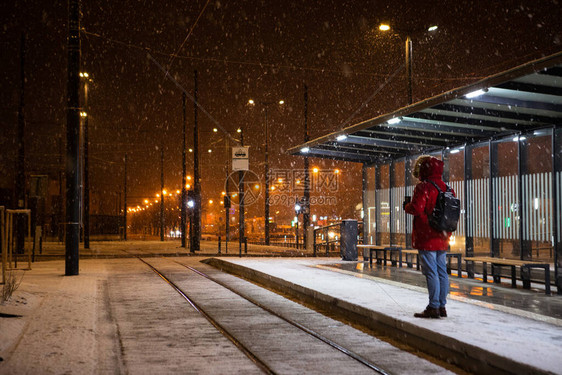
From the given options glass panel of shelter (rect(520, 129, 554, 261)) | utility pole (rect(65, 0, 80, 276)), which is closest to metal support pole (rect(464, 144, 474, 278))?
glass panel of shelter (rect(520, 129, 554, 261))

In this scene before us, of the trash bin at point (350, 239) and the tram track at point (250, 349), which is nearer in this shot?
the tram track at point (250, 349)

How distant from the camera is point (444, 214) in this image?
7.47 m

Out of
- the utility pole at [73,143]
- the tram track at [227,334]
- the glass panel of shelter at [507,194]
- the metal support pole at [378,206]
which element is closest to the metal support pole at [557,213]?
the glass panel of shelter at [507,194]

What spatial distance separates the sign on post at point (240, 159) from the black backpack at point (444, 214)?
19632 mm

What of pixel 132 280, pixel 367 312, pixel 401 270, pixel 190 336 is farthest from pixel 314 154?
pixel 190 336

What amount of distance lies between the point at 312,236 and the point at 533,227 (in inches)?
578

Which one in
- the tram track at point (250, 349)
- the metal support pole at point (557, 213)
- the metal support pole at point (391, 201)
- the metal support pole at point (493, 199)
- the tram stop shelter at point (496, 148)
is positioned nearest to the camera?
the tram track at point (250, 349)

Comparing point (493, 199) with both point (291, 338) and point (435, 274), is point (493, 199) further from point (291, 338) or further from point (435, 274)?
point (291, 338)

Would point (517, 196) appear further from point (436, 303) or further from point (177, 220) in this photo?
point (177, 220)

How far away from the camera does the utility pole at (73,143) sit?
14547mm

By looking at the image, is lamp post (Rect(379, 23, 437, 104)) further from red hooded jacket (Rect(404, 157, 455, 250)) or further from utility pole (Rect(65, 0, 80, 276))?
red hooded jacket (Rect(404, 157, 455, 250))

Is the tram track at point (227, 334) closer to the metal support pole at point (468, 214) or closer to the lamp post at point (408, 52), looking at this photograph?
the metal support pole at point (468, 214)

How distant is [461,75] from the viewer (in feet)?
63.2

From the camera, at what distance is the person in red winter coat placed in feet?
24.7
